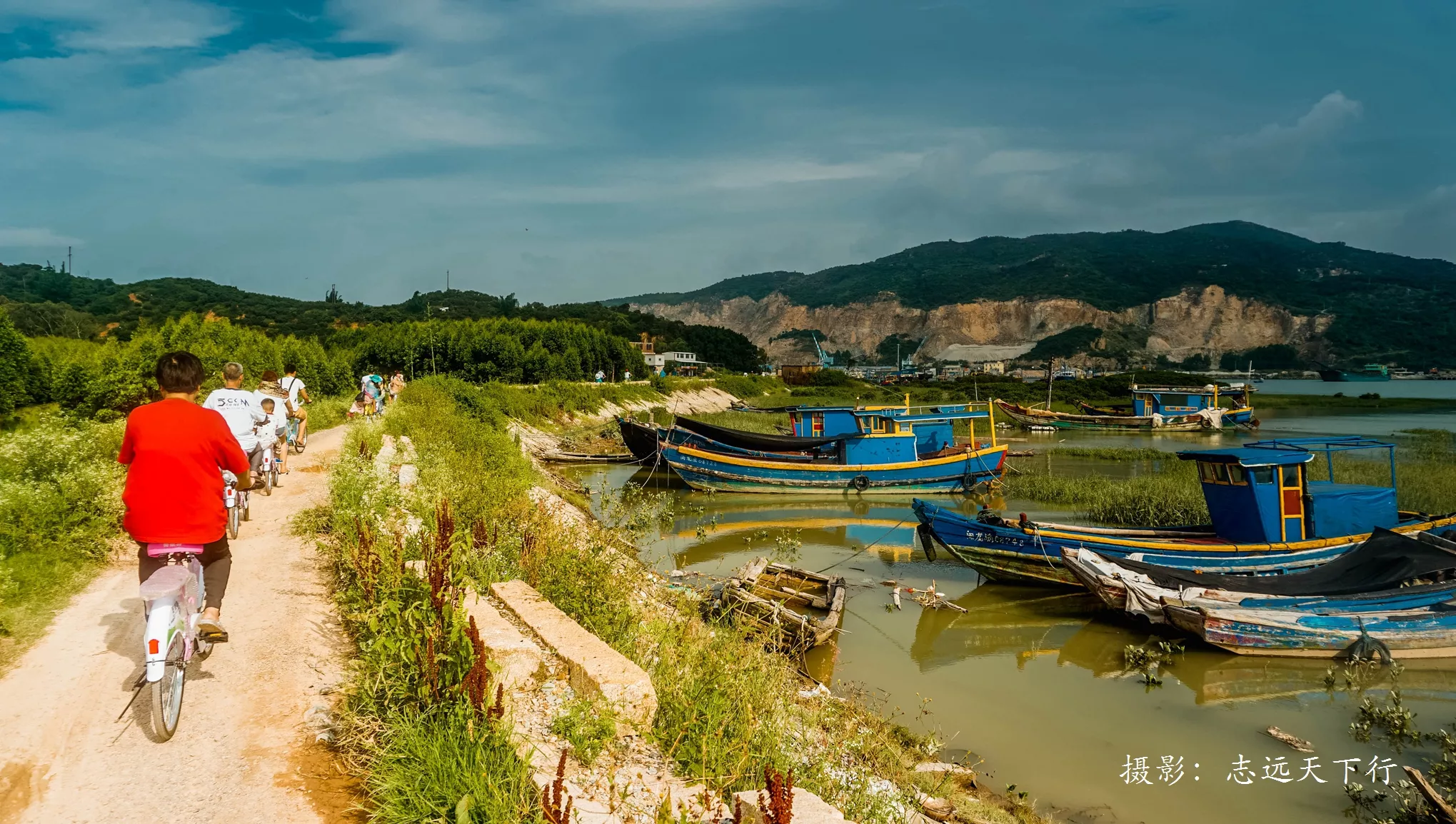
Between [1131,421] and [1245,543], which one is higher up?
[1245,543]

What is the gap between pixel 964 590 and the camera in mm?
12734

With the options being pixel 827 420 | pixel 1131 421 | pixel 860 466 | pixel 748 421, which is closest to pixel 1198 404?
pixel 1131 421

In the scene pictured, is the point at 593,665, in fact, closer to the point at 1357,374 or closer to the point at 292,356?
the point at 292,356

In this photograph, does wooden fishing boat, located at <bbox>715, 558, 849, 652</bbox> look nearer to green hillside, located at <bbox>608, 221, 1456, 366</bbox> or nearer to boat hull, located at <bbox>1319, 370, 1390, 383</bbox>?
boat hull, located at <bbox>1319, 370, 1390, 383</bbox>

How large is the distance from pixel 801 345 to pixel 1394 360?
100952 millimetres

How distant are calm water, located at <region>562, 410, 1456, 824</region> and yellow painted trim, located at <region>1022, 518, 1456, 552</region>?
3.27ft

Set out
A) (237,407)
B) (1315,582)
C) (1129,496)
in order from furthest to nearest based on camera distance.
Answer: (1129,496)
(1315,582)
(237,407)

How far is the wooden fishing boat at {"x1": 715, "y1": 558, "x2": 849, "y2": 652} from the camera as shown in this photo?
899 centimetres

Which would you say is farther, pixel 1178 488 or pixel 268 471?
pixel 1178 488

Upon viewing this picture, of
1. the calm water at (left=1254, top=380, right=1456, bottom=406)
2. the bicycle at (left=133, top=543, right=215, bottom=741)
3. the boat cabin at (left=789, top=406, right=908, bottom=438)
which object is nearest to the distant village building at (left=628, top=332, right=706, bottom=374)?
the boat cabin at (left=789, top=406, right=908, bottom=438)

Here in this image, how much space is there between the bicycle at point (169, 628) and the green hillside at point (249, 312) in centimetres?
3795

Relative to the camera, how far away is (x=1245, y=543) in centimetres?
1174

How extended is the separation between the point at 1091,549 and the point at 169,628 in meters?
11.4

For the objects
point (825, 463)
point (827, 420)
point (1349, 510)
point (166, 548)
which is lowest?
point (825, 463)
